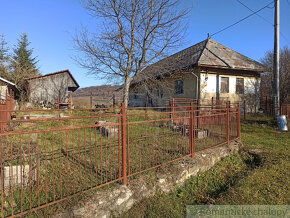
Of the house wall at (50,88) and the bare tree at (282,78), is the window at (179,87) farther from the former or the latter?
the house wall at (50,88)

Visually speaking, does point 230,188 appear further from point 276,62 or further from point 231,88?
point 231,88

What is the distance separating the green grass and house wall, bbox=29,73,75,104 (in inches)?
699

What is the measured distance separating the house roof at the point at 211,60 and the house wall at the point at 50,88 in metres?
12.0

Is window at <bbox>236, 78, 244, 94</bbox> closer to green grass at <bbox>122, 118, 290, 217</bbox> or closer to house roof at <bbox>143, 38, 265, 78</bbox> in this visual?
house roof at <bbox>143, 38, 265, 78</bbox>

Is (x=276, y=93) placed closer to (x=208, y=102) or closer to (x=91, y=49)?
(x=208, y=102)

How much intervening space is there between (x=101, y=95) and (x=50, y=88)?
22.3 ft

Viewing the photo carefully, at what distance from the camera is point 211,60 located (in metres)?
12.0

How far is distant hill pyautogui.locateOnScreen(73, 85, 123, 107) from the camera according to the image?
470 inches

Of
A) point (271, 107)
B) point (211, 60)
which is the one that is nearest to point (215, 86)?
point (211, 60)

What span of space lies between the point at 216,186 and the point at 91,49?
31.2 ft

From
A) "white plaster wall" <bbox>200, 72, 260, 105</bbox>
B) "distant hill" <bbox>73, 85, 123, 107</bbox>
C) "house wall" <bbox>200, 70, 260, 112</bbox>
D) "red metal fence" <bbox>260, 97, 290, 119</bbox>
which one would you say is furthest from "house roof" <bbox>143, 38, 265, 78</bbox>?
"distant hill" <bbox>73, 85, 123, 107</bbox>

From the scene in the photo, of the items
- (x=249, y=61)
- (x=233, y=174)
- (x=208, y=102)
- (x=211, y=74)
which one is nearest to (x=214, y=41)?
(x=249, y=61)

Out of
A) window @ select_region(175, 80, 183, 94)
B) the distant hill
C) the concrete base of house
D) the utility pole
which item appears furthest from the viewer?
window @ select_region(175, 80, 183, 94)

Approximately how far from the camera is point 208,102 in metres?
12.0
